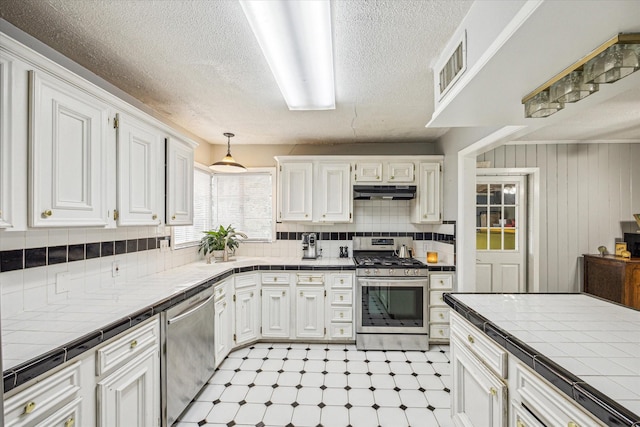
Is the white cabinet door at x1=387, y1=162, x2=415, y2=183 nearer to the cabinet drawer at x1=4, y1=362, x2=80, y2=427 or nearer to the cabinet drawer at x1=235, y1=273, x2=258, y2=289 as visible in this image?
the cabinet drawer at x1=235, y1=273, x2=258, y2=289

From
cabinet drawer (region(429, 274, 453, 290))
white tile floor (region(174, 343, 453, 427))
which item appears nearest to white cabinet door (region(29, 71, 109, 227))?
→ white tile floor (region(174, 343, 453, 427))

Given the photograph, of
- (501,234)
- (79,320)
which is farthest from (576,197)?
(79,320)

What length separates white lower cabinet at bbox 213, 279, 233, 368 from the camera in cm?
268

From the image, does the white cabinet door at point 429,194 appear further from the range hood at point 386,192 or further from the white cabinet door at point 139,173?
Result: the white cabinet door at point 139,173

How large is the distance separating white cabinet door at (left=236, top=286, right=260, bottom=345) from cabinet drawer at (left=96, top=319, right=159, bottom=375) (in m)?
1.36

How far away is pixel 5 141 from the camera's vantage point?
1201mm

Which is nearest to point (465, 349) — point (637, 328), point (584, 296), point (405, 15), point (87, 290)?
point (637, 328)

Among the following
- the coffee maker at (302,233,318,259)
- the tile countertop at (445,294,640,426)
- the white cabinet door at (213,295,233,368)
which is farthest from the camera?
the coffee maker at (302,233,318,259)

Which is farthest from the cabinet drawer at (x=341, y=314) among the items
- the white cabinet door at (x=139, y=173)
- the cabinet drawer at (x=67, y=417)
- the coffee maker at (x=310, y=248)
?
the cabinet drawer at (x=67, y=417)

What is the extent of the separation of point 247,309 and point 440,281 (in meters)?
2.18

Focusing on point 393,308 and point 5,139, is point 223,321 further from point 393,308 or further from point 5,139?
point 5,139

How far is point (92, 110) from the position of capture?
5.36ft

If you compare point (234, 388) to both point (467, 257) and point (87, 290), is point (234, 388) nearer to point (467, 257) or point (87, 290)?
point (87, 290)

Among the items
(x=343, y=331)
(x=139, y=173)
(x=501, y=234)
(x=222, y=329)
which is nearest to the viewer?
(x=139, y=173)
